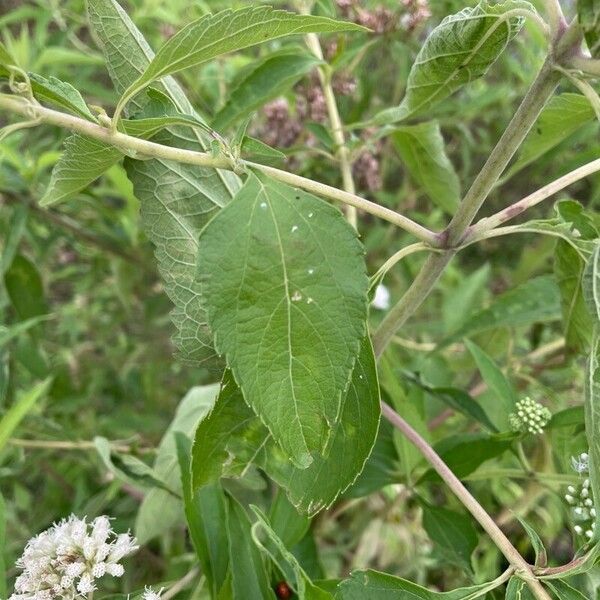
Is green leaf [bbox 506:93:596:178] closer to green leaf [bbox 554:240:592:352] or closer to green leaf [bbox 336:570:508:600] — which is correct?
green leaf [bbox 554:240:592:352]

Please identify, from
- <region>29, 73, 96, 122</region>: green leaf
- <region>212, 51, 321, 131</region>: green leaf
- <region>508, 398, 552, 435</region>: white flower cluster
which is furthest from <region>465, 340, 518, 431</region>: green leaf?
<region>29, 73, 96, 122</region>: green leaf

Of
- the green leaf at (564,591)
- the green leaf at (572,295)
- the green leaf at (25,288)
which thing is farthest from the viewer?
the green leaf at (25,288)

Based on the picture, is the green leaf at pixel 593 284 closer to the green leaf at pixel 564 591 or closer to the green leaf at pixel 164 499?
the green leaf at pixel 564 591

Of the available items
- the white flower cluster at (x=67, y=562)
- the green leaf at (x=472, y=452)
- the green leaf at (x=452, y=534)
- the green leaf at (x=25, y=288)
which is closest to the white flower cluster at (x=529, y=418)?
the green leaf at (x=472, y=452)

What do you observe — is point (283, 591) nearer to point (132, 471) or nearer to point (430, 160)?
point (132, 471)

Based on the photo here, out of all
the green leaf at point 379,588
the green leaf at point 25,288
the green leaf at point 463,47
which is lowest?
the green leaf at point 25,288

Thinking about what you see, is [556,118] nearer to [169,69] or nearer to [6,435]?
[169,69]
